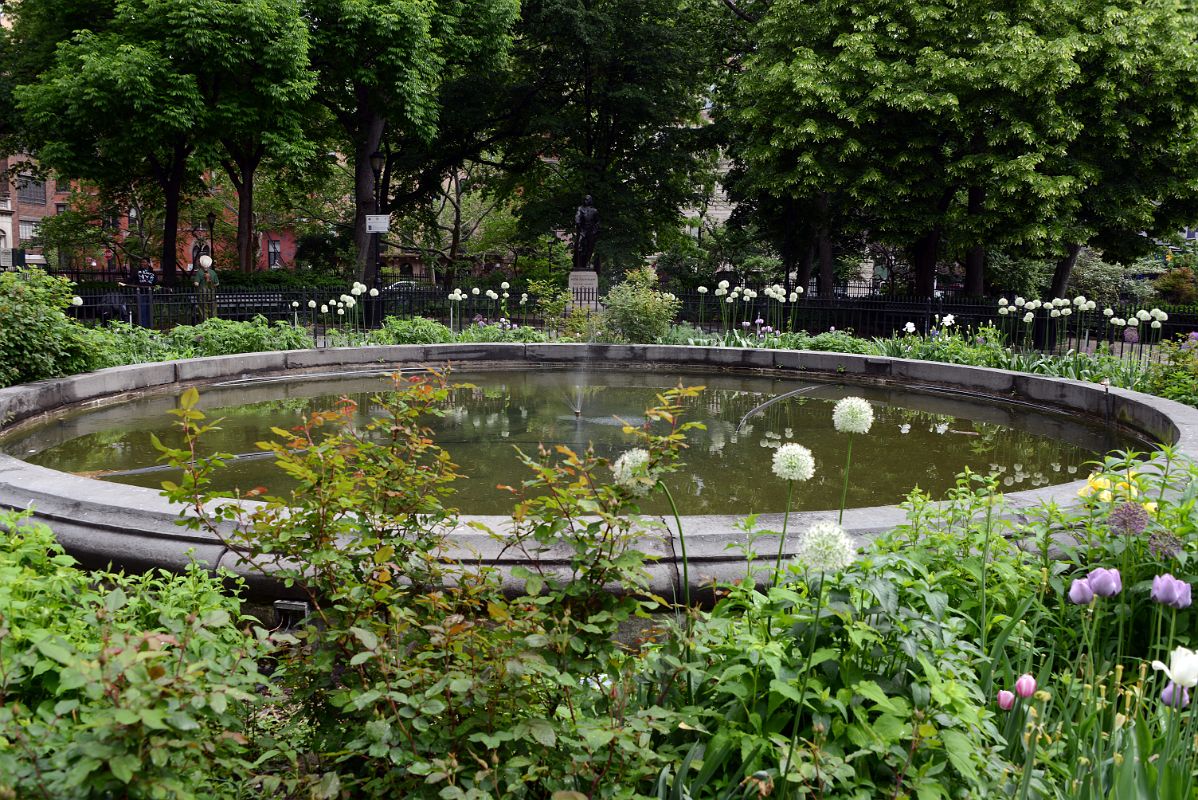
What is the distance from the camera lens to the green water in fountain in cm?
722

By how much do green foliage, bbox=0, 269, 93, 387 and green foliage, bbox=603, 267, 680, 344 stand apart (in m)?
9.32

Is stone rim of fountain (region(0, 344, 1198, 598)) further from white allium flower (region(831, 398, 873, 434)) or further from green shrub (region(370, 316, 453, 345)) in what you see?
green shrub (region(370, 316, 453, 345))

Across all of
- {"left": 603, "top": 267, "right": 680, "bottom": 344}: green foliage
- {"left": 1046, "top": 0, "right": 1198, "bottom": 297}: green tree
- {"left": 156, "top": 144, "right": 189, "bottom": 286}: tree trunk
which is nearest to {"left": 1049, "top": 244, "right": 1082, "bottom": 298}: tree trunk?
{"left": 1046, "top": 0, "right": 1198, "bottom": 297}: green tree

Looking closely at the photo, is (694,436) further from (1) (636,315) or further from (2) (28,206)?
→ (2) (28,206)

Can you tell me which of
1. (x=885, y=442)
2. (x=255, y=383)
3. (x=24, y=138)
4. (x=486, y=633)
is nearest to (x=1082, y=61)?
(x=885, y=442)

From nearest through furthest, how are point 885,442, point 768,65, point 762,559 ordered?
point 762,559, point 885,442, point 768,65

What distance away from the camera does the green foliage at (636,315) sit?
17.2 m

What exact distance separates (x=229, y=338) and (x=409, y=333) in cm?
319

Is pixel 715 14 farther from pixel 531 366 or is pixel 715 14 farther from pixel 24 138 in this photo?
pixel 24 138

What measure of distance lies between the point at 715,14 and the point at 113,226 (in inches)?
1109

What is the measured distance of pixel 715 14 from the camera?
3148cm

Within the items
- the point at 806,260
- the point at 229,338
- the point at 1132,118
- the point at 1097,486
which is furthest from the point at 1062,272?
the point at 1097,486

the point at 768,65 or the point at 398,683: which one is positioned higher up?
Answer: the point at 768,65

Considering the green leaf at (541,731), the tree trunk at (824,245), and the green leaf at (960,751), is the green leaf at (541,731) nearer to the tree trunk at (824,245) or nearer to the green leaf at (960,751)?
the green leaf at (960,751)
